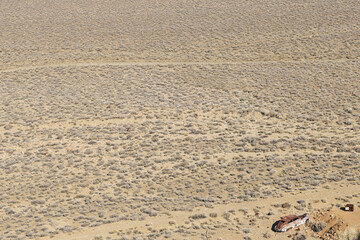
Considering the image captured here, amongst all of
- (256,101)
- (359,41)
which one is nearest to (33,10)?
(256,101)

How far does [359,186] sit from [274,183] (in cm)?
397

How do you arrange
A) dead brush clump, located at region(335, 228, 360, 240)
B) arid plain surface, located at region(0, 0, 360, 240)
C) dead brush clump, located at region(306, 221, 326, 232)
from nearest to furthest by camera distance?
dead brush clump, located at region(335, 228, 360, 240), dead brush clump, located at region(306, 221, 326, 232), arid plain surface, located at region(0, 0, 360, 240)

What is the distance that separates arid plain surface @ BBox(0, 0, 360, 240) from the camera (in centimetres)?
2042

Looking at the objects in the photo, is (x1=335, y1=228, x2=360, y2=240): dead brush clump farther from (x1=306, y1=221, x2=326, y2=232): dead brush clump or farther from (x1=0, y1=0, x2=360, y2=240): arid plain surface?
(x1=306, y1=221, x2=326, y2=232): dead brush clump

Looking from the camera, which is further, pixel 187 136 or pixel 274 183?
pixel 187 136

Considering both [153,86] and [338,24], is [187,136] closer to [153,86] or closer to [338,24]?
[153,86]

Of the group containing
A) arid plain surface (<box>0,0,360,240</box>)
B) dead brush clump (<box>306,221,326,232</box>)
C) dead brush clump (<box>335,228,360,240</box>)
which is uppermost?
arid plain surface (<box>0,0,360,240</box>)

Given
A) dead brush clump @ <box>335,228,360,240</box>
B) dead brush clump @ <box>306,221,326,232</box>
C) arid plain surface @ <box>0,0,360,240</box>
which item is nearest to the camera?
dead brush clump @ <box>335,228,360,240</box>

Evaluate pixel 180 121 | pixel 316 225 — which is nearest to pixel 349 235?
pixel 316 225

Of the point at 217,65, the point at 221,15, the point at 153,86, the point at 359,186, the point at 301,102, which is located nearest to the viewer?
the point at 359,186

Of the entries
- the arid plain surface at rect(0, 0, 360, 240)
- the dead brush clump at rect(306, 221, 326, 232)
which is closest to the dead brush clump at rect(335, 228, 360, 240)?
the arid plain surface at rect(0, 0, 360, 240)

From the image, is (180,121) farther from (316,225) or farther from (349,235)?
(349,235)

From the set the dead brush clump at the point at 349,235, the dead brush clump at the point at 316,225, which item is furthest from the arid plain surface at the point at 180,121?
the dead brush clump at the point at 349,235

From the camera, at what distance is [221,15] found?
4709cm
